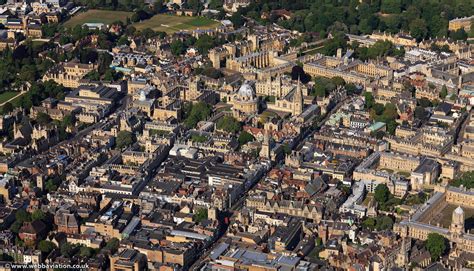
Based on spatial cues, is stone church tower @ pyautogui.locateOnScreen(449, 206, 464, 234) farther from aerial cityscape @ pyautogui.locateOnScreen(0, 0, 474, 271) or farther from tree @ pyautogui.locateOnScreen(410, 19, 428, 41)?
tree @ pyautogui.locateOnScreen(410, 19, 428, 41)

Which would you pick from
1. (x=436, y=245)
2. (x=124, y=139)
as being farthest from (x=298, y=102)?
(x=436, y=245)

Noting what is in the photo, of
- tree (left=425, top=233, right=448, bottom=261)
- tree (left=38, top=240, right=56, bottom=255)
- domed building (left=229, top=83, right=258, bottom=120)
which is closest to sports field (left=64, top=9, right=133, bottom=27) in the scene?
domed building (left=229, top=83, right=258, bottom=120)

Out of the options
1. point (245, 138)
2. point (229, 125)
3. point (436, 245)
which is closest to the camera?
point (436, 245)

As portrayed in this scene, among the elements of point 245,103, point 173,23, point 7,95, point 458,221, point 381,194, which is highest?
point 458,221

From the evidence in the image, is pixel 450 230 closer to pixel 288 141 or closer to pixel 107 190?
pixel 288 141

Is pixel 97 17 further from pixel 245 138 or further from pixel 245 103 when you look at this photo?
pixel 245 138

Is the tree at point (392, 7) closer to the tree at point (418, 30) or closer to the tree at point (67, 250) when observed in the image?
the tree at point (418, 30)

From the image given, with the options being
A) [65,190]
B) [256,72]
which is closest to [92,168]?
[65,190]
